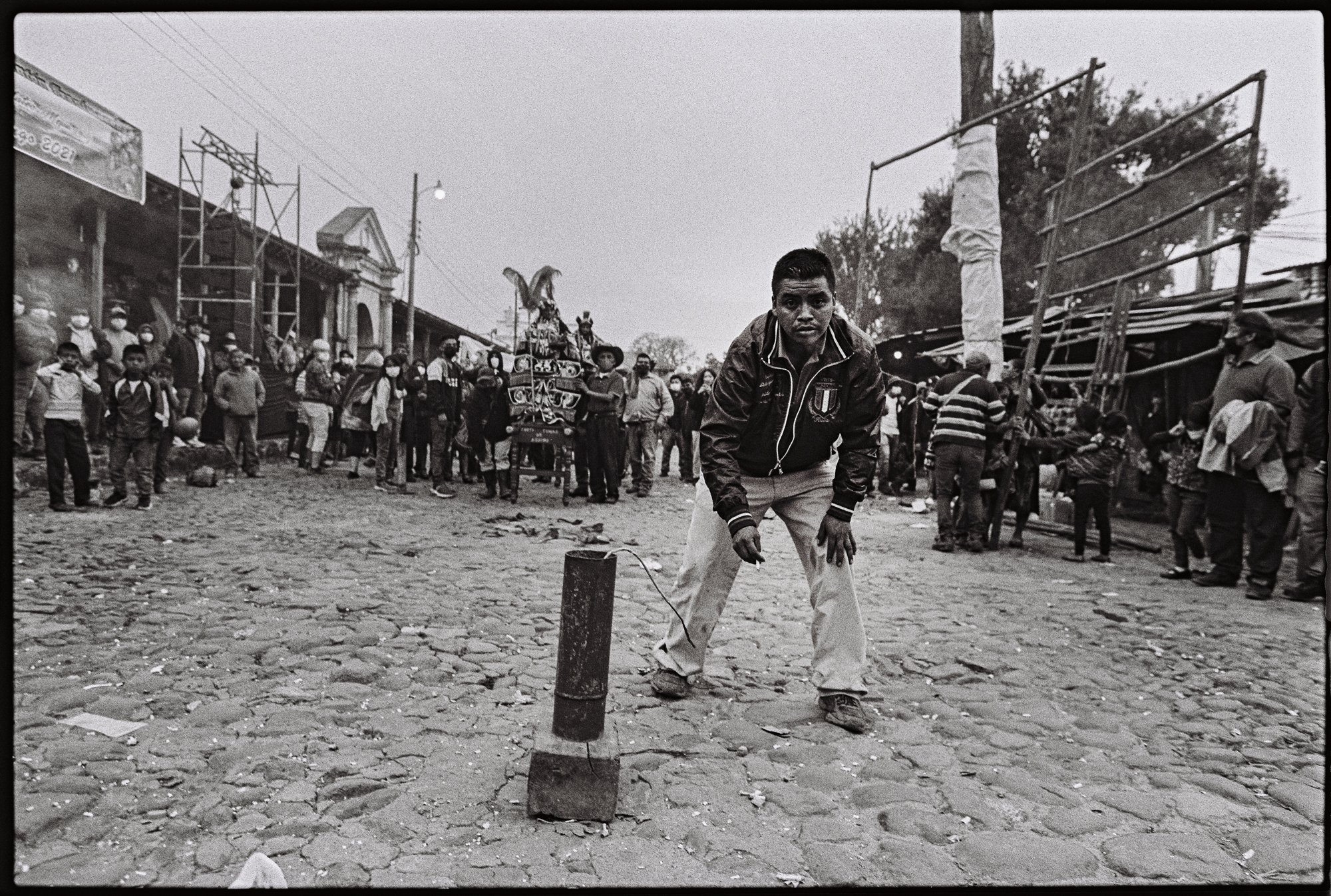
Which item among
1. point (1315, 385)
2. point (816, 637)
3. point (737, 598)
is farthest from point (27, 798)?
point (1315, 385)

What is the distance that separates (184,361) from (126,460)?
10.2 ft

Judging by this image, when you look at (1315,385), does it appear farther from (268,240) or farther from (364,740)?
(268,240)

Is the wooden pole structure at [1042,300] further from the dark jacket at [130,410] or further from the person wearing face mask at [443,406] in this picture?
the dark jacket at [130,410]

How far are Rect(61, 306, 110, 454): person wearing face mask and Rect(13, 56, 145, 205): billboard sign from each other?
3.05 meters

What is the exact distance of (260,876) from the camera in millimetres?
2207

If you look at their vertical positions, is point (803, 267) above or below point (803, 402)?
above

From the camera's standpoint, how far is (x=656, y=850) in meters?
2.62

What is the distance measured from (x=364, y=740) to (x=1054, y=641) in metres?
4.19

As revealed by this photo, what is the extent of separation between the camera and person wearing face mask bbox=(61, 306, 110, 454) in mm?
10227

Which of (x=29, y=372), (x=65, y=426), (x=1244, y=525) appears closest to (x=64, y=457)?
(x=65, y=426)

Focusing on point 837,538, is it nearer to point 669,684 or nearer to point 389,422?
point 669,684

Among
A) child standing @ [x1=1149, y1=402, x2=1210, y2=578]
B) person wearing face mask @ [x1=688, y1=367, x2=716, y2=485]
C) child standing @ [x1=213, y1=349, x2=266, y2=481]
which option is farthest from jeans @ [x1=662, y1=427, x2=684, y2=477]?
child standing @ [x1=1149, y1=402, x2=1210, y2=578]

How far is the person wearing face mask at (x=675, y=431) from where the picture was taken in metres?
16.0

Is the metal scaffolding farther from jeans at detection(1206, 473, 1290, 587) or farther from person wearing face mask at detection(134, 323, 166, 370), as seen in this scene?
jeans at detection(1206, 473, 1290, 587)
